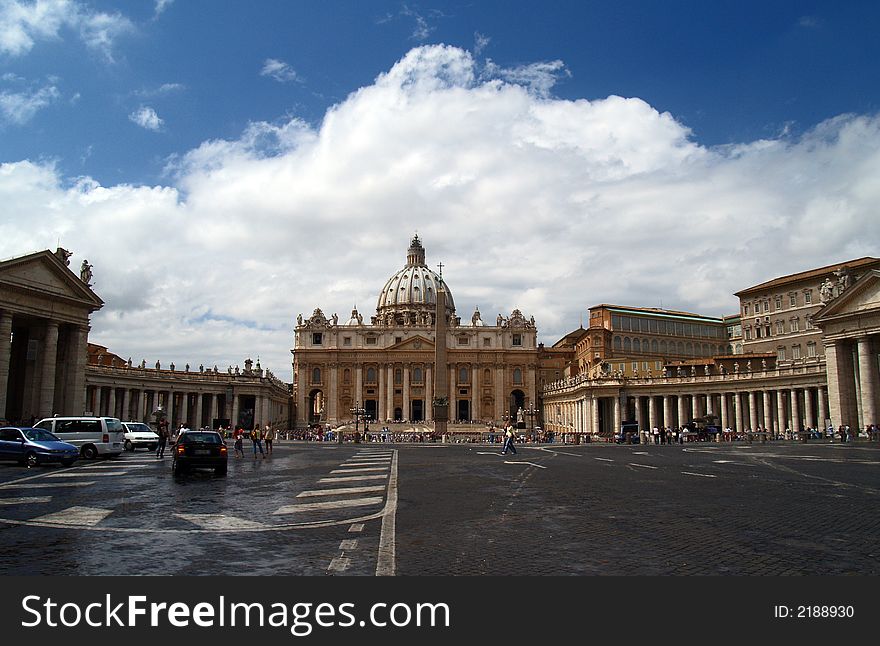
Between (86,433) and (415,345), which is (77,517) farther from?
(415,345)

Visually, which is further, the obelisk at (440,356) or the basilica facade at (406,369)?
the basilica facade at (406,369)

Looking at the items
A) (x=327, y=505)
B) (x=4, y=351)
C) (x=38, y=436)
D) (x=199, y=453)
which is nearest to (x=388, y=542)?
(x=327, y=505)

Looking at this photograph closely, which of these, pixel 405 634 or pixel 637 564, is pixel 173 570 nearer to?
pixel 405 634

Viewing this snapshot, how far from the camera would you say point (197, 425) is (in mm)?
85750

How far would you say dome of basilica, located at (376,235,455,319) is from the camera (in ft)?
502

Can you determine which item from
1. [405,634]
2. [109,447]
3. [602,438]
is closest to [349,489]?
[405,634]

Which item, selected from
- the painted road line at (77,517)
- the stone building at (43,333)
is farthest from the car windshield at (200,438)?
the stone building at (43,333)

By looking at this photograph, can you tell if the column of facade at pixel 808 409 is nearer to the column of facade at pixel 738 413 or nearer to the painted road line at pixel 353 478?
the column of facade at pixel 738 413

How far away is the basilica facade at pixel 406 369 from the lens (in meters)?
123

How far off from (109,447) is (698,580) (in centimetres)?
2563

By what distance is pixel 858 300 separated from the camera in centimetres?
4616

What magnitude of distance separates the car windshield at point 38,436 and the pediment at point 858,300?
1808 inches

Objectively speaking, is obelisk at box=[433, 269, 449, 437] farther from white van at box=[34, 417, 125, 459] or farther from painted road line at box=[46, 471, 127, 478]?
painted road line at box=[46, 471, 127, 478]

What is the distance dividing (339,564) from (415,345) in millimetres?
117023
